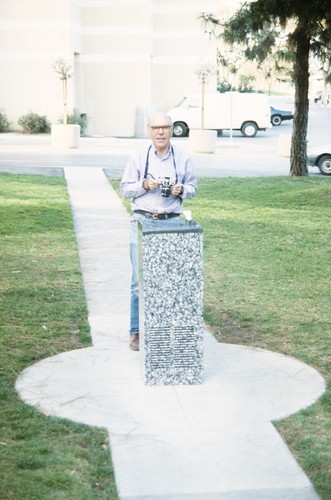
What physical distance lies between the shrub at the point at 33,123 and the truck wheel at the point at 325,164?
1659 centimetres

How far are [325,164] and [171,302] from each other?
56.7ft

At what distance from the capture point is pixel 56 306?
25.2 ft

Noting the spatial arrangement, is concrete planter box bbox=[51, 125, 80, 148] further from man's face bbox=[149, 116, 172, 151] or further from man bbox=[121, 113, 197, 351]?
man's face bbox=[149, 116, 172, 151]

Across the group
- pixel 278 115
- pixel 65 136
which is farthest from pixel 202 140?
pixel 278 115

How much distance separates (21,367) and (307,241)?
635 centimetres

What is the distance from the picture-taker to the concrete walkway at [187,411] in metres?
4.07

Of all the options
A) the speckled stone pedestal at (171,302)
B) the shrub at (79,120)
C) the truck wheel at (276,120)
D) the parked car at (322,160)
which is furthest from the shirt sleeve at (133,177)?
the truck wheel at (276,120)

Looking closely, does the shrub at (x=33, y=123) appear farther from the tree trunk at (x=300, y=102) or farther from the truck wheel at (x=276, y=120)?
the truck wheel at (x=276, y=120)

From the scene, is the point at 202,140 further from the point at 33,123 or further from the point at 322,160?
the point at 33,123

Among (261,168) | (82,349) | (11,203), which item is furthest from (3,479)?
(261,168)

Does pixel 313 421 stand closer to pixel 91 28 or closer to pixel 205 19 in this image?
pixel 205 19

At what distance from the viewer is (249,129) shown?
129ft

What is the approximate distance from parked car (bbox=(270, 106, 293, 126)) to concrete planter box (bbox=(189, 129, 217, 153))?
69.9 feet

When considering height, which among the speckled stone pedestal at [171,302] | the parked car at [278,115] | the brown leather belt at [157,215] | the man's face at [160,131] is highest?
the parked car at [278,115]
